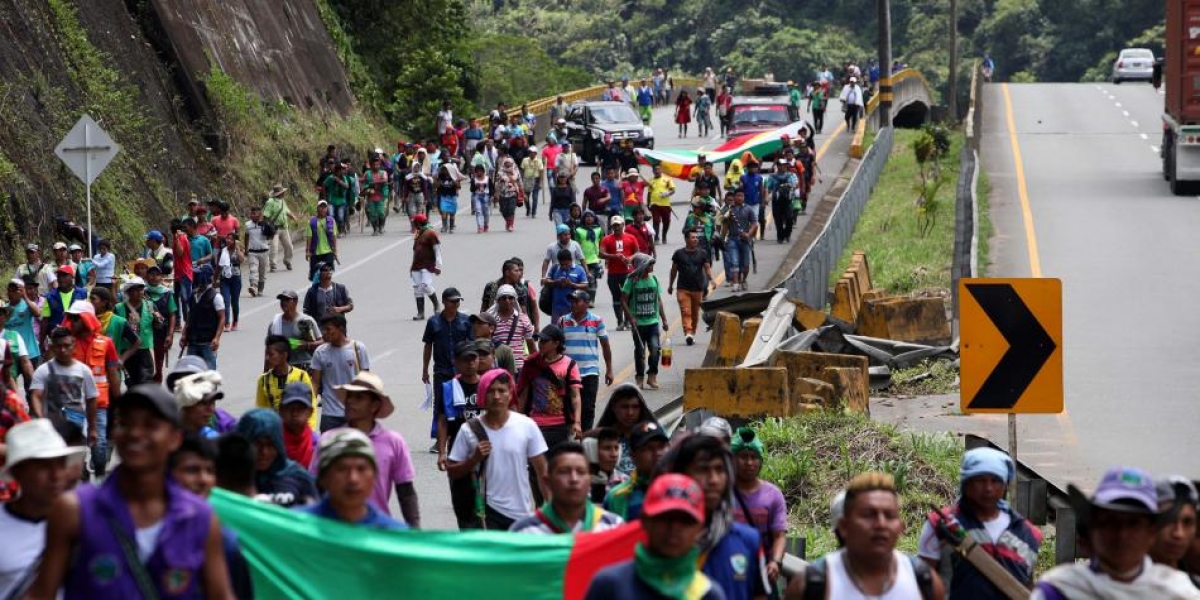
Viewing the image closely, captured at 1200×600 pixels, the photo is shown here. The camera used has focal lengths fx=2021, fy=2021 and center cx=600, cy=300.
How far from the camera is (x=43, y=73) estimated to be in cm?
3150

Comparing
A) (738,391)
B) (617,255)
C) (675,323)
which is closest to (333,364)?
(738,391)

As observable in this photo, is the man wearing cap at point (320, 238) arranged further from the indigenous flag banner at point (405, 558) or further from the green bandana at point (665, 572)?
the green bandana at point (665, 572)

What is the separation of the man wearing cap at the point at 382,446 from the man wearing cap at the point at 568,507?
117 cm

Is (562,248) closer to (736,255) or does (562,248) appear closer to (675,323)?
(675,323)

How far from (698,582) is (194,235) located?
1957 cm

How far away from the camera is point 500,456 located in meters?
10.6

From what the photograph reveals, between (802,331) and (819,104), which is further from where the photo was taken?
(819,104)

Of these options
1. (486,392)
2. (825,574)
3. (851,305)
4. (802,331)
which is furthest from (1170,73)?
(825,574)

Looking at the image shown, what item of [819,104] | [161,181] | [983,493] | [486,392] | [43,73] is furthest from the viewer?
[819,104]

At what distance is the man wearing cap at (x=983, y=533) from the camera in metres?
8.07

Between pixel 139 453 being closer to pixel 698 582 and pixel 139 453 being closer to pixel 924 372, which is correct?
pixel 698 582

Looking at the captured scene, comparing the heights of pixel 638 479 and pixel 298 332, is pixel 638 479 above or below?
above

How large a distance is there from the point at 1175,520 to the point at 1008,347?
12.9 feet

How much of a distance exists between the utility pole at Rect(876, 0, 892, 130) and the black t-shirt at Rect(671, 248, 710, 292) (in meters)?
29.3
